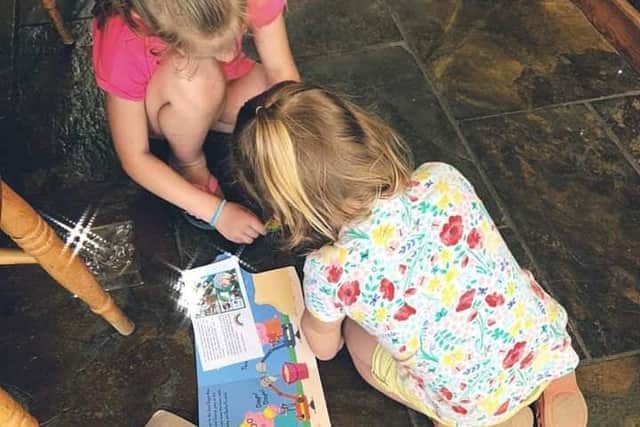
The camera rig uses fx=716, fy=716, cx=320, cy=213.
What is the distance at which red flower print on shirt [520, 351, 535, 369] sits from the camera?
3.22ft

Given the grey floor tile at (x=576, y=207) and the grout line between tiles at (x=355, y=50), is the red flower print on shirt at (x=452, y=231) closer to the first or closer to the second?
the grey floor tile at (x=576, y=207)

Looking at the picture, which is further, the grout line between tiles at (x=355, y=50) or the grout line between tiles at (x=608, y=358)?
the grout line between tiles at (x=355, y=50)

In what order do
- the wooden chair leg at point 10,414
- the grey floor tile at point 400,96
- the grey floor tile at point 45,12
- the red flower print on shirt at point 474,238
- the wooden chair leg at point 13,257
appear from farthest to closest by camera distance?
the grey floor tile at point 45,12 < the grey floor tile at point 400,96 < the wooden chair leg at point 13,257 < the red flower print on shirt at point 474,238 < the wooden chair leg at point 10,414

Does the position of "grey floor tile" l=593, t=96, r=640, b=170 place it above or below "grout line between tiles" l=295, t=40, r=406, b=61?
below

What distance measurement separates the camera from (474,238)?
2.93 ft

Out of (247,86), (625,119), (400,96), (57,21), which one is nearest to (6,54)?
(57,21)

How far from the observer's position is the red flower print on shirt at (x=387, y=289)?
2.90ft

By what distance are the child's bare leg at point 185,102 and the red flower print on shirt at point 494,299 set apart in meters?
0.59

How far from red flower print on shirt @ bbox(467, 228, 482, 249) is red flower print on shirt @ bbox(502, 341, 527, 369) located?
0.16m

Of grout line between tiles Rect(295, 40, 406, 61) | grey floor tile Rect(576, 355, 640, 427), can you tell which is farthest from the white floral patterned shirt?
grout line between tiles Rect(295, 40, 406, 61)

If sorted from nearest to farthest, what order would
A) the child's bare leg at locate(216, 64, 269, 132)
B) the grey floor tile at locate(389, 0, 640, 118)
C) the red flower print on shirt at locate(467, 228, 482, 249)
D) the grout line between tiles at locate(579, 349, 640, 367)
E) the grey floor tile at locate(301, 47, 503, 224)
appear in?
the red flower print on shirt at locate(467, 228, 482, 249)
the grout line between tiles at locate(579, 349, 640, 367)
the child's bare leg at locate(216, 64, 269, 132)
the grey floor tile at locate(301, 47, 503, 224)
the grey floor tile at locate(389, 0, 640, 118)

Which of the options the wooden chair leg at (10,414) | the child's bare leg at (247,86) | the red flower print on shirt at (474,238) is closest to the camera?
the wooden chair leg at (10,414)

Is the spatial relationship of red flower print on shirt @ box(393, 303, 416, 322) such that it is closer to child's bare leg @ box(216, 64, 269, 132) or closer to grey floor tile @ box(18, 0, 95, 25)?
child's bare leg @ box(216, 64, 269, 132)

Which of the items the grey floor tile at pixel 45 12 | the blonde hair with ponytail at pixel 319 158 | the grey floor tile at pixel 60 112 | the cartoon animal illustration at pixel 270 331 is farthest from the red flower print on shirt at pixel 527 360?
the grey floor tile at pixel 45 12
